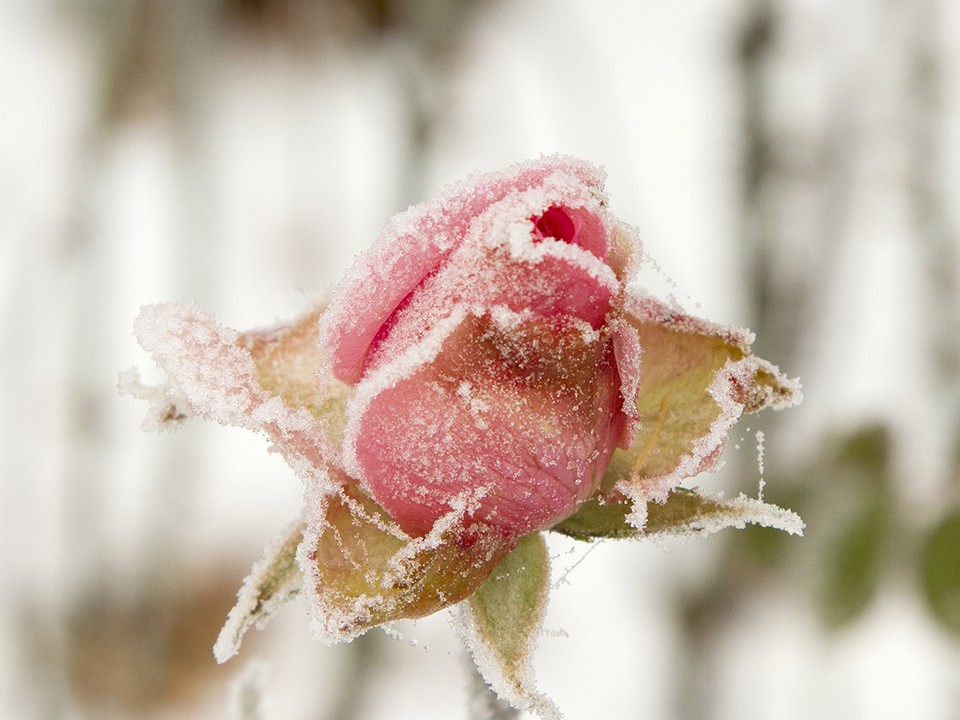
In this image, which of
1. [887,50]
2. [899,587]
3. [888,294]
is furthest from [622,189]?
[899,587]

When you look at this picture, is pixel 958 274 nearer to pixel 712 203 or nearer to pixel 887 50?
pixel 887 50

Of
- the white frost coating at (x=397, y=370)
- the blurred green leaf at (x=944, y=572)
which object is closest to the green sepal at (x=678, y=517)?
the white frost coating at (x=397, y=370)

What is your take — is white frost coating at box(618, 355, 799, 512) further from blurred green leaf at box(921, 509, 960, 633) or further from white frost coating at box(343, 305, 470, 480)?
blurred green leaf at box(921, 509, 960, 633)

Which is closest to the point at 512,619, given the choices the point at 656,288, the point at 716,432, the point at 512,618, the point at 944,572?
the point at 512,618

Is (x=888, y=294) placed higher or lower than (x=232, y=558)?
higher

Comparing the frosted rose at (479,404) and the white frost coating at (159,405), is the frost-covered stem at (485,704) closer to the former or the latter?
the frosted rose at (479,404)

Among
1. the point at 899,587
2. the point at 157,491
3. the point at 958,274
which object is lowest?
the point at 157,491
